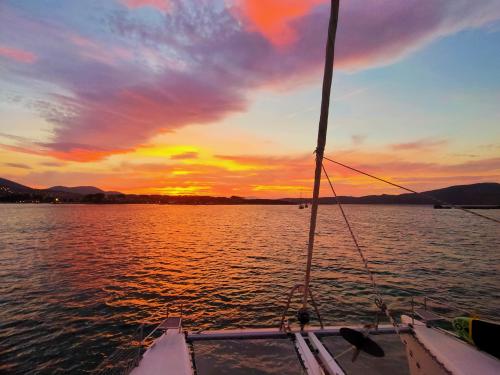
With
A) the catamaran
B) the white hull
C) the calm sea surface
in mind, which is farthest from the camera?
the calm sea surface

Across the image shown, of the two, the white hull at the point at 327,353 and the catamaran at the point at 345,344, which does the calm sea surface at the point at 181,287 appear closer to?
the white hull at the point at 327,353

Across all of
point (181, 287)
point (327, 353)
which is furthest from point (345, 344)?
point (181, 287)

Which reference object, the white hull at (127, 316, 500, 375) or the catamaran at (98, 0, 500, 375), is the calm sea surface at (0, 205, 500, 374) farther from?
the catamaran at (98, 0, 500, 375)

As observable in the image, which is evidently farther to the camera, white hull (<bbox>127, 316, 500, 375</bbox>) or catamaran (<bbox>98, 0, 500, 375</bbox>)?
white hull (<bbox>127, 316, 500, 375</bbox>)

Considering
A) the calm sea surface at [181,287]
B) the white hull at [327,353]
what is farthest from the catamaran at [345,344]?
the calm sea surface at [181,287]

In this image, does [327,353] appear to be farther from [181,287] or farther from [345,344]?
[181,287]

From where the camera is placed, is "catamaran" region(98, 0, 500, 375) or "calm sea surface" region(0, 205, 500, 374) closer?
"catamaran" region(98, 0, 500, 375)

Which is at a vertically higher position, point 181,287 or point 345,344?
point 345,344

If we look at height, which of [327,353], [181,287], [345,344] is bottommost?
[181,287]

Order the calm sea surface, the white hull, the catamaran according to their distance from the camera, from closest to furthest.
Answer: the catamaran, the white hull, the calm sea surface

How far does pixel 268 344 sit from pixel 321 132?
8.83m

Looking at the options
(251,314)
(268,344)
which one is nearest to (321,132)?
(268,344)

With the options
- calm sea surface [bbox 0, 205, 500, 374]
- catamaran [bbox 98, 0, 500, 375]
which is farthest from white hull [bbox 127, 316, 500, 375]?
calm sea surface [bbox 0, 205, 500, 374]

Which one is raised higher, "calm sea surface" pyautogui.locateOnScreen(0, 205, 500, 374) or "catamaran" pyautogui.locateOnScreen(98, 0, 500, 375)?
"catamaran" pyautogui.locateOnScreen(98, 0, 500, 375)
